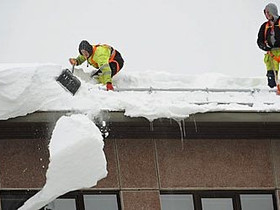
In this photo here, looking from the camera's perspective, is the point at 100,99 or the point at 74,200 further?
the point at 74,200

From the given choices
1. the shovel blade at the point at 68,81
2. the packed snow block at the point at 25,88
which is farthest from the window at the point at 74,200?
the shovel blade at the point at 68,81

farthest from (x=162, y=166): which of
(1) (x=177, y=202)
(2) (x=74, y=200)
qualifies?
(2) (x=74, y=200)

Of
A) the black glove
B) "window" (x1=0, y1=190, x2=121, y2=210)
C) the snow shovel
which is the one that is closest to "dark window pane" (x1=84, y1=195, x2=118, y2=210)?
"window" (x1=0, y1=190, x2=121, y2=210)

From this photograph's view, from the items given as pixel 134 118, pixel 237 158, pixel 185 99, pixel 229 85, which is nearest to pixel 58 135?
pixel 134 118

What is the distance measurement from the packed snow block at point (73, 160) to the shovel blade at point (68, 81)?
2.92 ft

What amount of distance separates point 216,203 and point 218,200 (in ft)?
0.15

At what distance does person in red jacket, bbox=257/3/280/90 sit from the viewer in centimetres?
1078

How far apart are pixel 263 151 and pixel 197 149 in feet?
2.81

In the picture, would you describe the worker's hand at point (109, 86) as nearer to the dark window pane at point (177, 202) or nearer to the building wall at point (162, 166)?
the building wall at point (162, 166)

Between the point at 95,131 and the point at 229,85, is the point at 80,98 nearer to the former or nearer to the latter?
the point at 95,131

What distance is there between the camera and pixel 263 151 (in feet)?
33.1

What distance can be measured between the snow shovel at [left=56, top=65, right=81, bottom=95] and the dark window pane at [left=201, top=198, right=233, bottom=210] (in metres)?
2.08

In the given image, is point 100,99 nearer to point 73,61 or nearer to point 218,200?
point 73,61

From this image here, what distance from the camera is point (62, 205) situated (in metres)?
9.48
